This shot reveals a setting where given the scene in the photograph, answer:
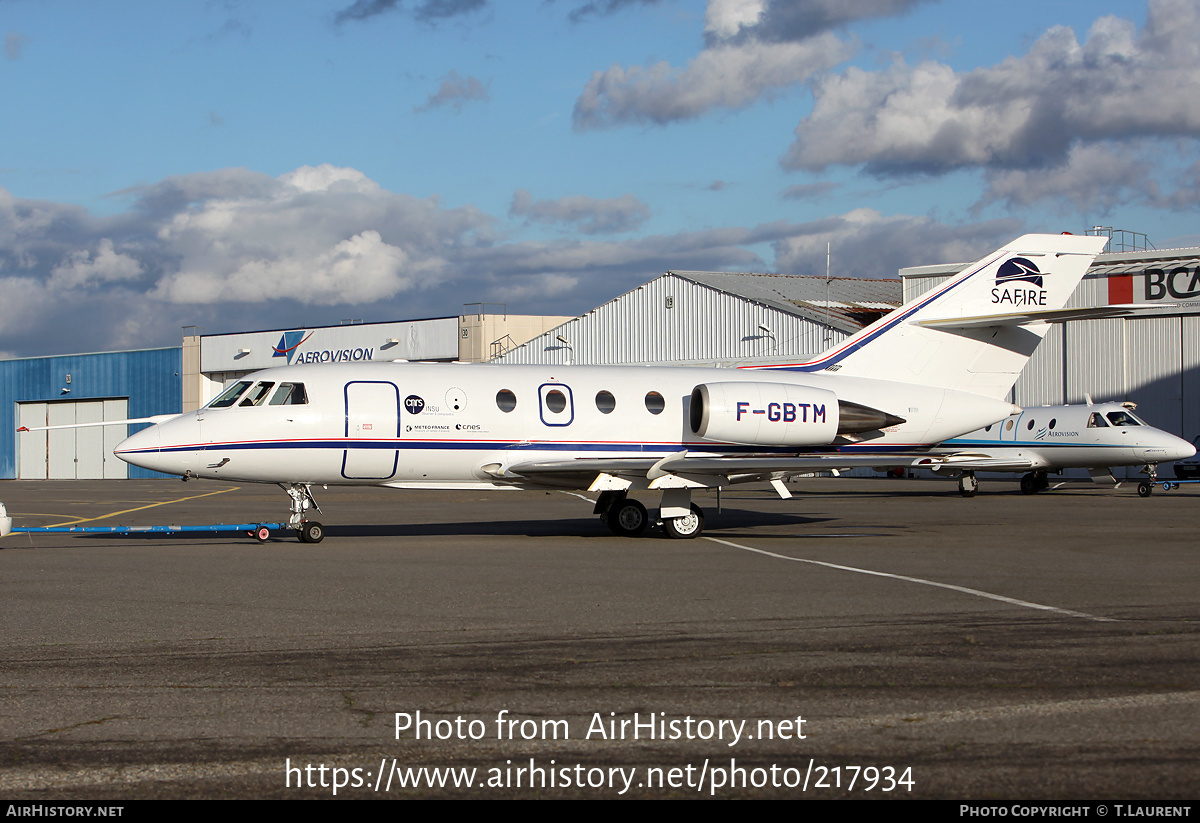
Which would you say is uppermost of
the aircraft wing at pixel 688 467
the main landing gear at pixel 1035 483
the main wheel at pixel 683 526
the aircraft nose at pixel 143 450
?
the aircraft nose at pixel 143 450

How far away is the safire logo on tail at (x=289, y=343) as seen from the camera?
224ft

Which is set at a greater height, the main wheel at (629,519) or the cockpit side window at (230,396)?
the cockpit side window at (230,396)

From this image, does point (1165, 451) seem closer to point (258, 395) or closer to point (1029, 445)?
point (1029, 445)

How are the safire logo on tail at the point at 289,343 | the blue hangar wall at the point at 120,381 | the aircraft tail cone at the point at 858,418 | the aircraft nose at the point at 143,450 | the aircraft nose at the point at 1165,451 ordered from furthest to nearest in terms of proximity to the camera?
the blue hangar wall at the point at 120,381
the safire logo on tail at the point at 289,343
the aircraft nose at the point at 1165,451
the aircraft tail cone at the point at 858,418
the aircraft nose at the point at 143,450

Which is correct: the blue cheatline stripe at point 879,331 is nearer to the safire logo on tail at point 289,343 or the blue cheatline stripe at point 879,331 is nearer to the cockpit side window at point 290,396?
the cockpit side window at point 290,396

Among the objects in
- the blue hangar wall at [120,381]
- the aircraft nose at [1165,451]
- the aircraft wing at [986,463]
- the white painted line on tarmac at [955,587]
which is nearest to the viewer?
the white painted line on tarmac at [955,587]

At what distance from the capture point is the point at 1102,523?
21.5 meters

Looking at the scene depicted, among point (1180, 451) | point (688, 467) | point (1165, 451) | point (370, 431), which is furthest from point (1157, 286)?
point (370, 431)

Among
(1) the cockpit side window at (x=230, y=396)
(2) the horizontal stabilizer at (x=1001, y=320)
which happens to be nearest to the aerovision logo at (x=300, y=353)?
(1) the cockpit side window at (x=230, y=396)

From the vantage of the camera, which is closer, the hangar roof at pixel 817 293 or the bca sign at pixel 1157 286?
the bca sign at pixel 1157 286

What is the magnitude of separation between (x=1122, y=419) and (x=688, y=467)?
21166 millimetres

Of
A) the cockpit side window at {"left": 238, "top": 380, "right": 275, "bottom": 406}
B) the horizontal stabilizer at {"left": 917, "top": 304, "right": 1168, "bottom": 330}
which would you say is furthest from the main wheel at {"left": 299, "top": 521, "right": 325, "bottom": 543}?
the horizontal stabilizer at {"left": 917, "top": 304, "right": 1168, "bottom": 330}

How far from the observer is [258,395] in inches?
701

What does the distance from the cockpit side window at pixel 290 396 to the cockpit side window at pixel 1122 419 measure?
2544 centimetres
